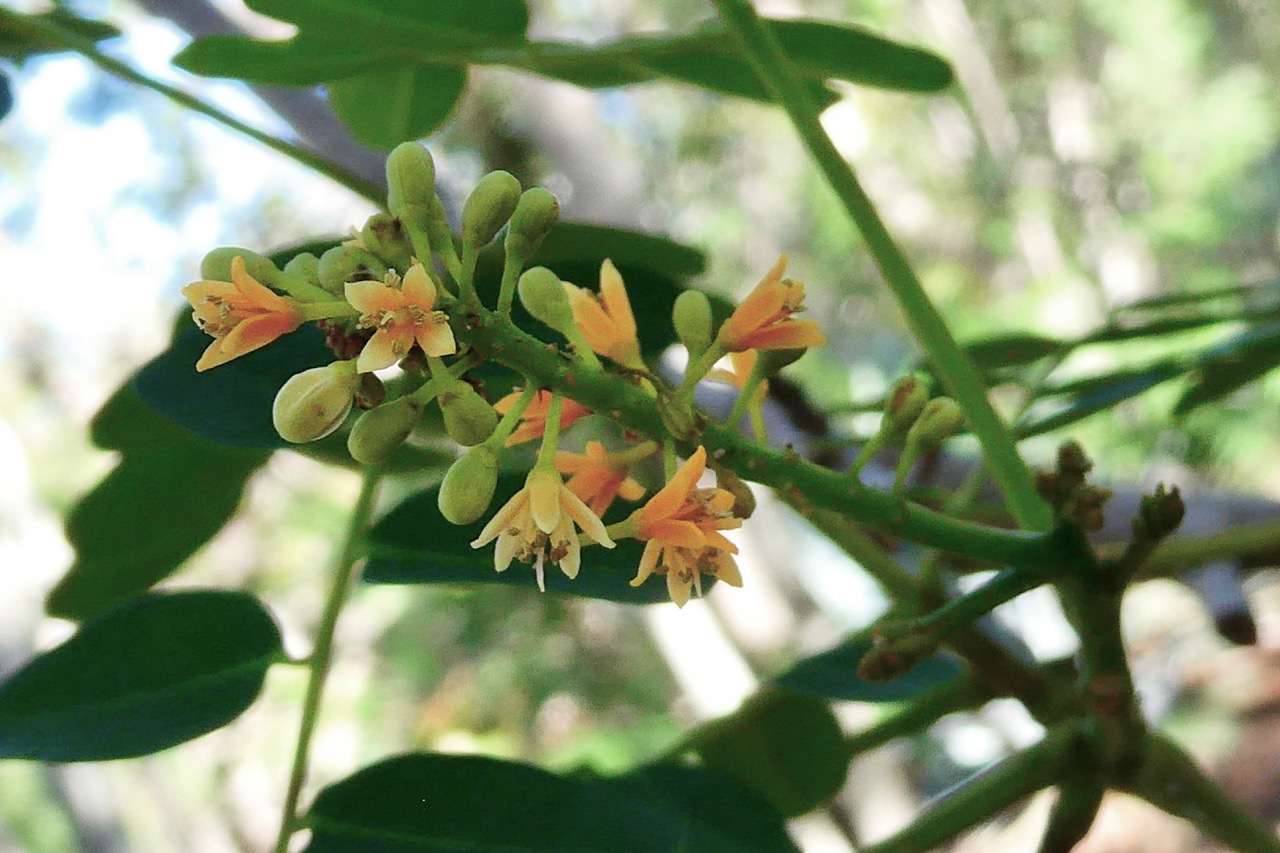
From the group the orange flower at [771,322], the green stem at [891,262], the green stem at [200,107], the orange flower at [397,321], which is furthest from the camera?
the green stem at [200,107]

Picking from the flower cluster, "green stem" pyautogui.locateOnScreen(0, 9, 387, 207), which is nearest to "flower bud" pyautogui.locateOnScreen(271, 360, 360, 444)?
the flower cluster

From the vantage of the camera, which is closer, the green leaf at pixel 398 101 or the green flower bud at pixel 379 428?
the green flower bud at pixel 379 428

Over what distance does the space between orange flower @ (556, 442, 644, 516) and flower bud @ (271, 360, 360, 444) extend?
0.34 ft

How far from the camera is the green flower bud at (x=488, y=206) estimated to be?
48 cm

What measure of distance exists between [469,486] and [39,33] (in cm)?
59

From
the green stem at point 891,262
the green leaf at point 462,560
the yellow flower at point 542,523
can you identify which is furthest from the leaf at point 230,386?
the green stem at point 891,262

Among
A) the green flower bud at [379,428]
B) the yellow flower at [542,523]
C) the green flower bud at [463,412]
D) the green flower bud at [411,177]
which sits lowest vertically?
the yellow flower at [542,523]

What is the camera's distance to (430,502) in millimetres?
662

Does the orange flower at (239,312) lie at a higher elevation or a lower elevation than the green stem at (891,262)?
lower

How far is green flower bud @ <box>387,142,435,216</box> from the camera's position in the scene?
472mm

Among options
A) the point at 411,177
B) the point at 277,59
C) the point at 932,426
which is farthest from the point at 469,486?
the point at 277,59

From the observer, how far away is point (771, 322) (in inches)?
20.7

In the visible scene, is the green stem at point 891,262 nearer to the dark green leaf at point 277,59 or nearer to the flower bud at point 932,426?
the flower bud at point 932,426

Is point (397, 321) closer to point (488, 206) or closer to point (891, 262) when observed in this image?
point (488, 206)
